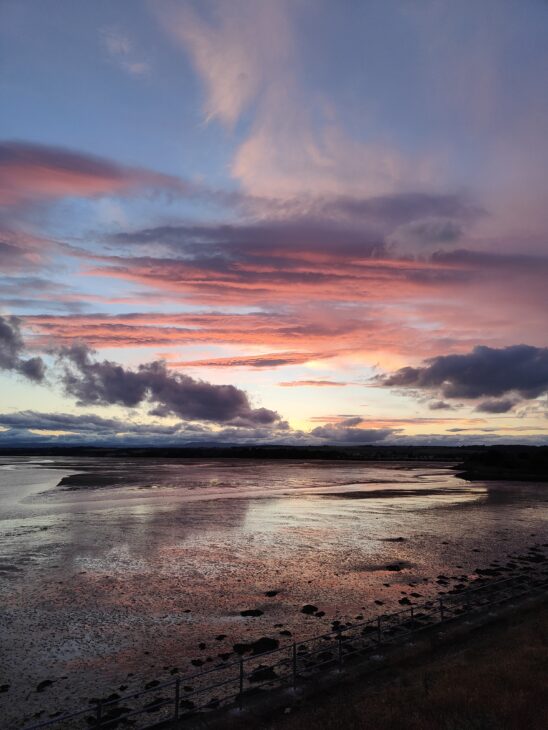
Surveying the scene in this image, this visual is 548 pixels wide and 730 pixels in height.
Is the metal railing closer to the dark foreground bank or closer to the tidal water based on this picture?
the tidal water

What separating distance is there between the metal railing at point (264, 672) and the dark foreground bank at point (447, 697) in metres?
1.67

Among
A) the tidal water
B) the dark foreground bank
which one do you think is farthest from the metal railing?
the dark foreground bank

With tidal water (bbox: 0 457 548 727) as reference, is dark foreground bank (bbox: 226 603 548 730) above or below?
above

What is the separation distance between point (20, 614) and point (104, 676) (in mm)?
8627

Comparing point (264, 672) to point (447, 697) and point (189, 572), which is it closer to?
point (447, 697)

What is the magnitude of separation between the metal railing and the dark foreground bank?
1.67 m

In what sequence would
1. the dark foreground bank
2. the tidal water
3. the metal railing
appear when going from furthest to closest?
the tidal water → the metal railing → the dark foreground bank

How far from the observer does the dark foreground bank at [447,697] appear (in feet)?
47.3

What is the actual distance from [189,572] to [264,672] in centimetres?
1494

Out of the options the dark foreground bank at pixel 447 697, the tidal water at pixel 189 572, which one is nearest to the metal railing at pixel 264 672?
the tidal water at pixel 189 572

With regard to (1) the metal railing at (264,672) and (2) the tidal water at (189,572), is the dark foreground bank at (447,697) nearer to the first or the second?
(1) the metal railing at (264,672)

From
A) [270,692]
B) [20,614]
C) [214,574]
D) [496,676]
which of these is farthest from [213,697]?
[214,574]

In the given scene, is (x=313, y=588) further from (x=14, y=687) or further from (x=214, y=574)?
(x=14, y=687)

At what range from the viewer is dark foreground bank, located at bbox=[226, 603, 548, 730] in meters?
14.4
